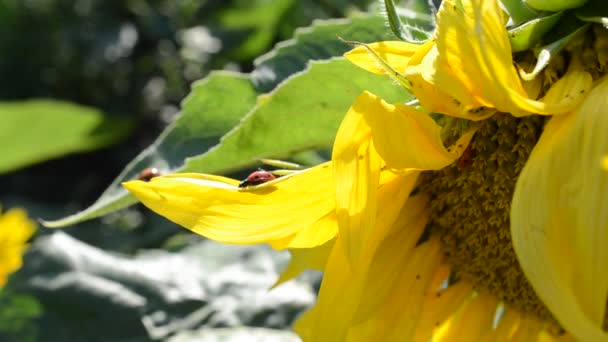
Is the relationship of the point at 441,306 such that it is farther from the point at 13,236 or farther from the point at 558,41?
the point at 13,236

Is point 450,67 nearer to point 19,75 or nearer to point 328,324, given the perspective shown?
point 328,324

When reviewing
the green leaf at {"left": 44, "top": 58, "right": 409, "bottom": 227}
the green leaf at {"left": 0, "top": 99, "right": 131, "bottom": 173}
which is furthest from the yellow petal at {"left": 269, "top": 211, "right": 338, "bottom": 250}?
the green leaf at {"left": 0, "top": 99, "right": 131, "bottom": 173}

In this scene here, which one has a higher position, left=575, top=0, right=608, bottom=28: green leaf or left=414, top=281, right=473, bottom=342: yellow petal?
left=575, top=0, right=608, bottom=28: green leaf

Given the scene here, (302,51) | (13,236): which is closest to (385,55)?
(302,51)

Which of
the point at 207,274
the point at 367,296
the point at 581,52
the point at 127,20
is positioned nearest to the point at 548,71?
the point at 581,52

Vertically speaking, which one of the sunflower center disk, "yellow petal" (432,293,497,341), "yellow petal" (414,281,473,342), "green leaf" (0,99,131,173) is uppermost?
the sunflower center disk

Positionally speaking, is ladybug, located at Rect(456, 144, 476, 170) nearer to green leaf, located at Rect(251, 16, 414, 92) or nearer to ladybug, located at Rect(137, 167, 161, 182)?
green leaf, located at Rect(251, 16, 414, 92)

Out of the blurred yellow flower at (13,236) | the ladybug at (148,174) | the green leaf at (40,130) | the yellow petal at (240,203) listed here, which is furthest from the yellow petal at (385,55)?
the blurred yellow flower at (13,236)


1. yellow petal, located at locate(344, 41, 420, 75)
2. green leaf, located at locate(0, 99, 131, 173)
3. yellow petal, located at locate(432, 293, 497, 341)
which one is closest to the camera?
yellow petal, located at locate(344, 41, 420, 75)
